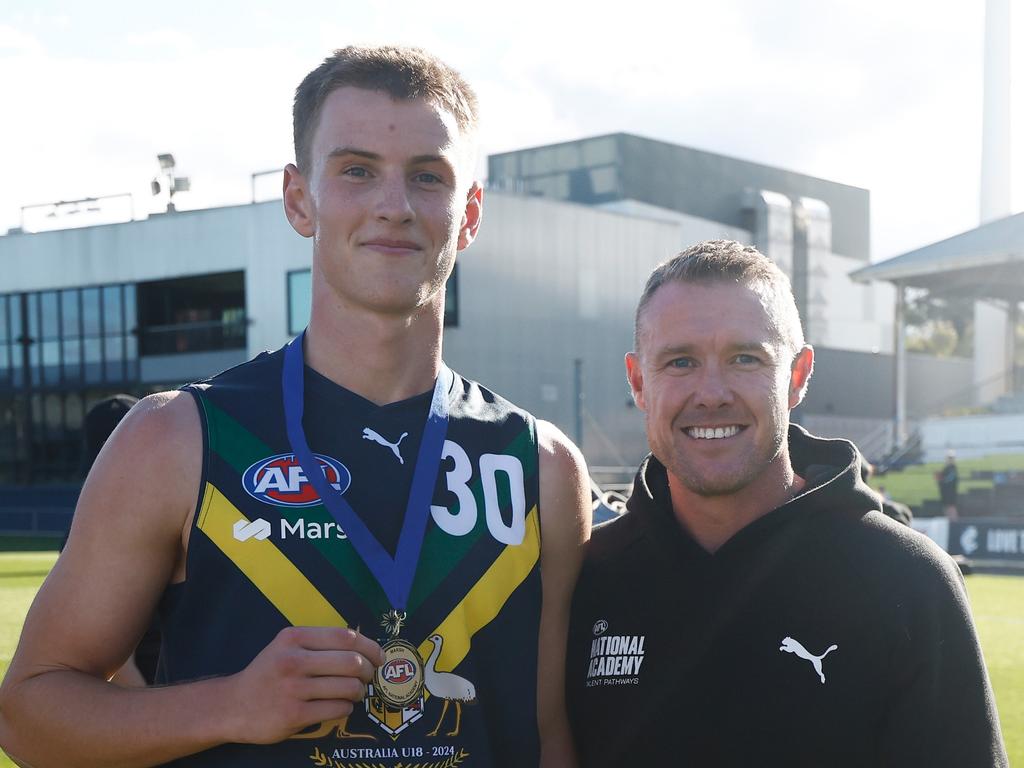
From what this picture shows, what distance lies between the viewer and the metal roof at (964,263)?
103ft

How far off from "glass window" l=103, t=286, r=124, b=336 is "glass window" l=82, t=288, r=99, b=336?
291mm

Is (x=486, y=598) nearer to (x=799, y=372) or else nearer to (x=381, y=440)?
(x=381, y=440)

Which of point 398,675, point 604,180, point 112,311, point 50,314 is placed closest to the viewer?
point 398,675

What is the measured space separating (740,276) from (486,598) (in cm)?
114

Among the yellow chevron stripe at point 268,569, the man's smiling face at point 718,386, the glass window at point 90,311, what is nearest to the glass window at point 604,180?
the glass window at point 90,311

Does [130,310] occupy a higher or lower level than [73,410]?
higher

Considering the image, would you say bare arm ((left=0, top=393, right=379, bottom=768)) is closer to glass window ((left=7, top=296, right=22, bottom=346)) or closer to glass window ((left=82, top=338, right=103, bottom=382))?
glass window ((left=82, top=338, right=103, bottom=382))

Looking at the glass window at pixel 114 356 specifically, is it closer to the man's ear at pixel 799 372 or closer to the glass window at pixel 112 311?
the glass window at pixel 112 311

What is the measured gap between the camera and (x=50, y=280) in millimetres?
35531

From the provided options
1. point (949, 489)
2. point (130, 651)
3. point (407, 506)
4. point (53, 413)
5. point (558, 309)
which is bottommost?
point (949, 489)

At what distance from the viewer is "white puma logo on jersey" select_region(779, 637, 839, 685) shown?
9.19 ft

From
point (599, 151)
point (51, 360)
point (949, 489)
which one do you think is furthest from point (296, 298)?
point (949, 489)

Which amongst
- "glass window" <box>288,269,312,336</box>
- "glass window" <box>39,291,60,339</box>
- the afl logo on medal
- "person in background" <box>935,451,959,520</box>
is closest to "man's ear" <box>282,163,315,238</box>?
the afl logo on medal

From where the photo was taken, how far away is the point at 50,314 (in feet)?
117
